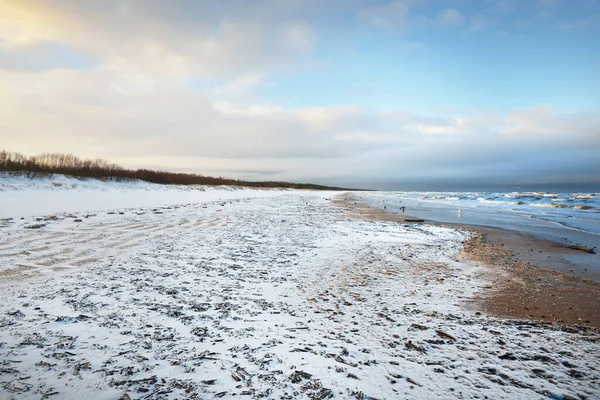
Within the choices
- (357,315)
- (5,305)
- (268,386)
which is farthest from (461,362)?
(5,305)

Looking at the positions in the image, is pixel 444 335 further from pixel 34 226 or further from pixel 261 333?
pixel 34 226

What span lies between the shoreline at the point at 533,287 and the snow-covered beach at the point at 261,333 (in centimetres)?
30

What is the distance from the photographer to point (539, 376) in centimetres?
245

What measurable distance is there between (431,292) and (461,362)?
210 cm

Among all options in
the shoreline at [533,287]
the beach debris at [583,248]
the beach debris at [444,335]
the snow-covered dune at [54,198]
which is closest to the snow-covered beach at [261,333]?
the beach debris at [444,335]

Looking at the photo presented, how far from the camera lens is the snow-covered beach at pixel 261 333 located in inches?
88.4

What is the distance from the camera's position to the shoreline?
3.96 metres

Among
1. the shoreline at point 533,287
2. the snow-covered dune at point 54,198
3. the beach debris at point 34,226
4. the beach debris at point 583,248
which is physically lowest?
the shoreline at point 533,287

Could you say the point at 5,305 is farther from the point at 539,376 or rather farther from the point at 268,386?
the point at 539,376

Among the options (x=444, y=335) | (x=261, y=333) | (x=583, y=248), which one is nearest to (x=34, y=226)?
(x=261, y=333)

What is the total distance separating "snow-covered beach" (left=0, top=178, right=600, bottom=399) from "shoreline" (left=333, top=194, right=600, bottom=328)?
30 cm

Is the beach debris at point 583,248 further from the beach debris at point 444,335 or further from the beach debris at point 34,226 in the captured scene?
the beach debris at point 34,226

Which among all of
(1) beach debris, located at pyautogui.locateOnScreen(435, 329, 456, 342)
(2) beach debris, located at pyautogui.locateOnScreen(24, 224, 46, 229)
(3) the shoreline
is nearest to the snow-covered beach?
(1) beach debris, located at pyautogui.locateOnScreen(435, 329, 456, 342)

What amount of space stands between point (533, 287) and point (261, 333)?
5236 mm
